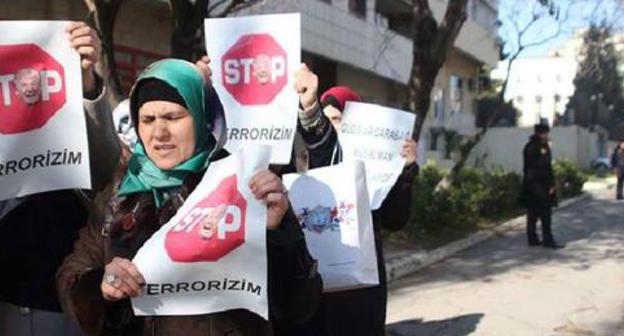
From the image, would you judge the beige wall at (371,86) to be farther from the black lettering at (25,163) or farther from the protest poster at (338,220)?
the black lettering at (25,163)

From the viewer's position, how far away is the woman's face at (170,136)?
7.10 feet

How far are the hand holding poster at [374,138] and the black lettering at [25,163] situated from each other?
1798 mm

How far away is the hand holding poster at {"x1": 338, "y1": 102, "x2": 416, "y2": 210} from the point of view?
13.1ft

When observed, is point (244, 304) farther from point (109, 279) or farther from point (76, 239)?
point (76, 239)

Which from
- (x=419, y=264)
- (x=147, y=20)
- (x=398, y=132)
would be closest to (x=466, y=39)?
(x=147, y=20)

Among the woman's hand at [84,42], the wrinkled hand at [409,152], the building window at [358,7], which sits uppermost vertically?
the building window at [358,7]

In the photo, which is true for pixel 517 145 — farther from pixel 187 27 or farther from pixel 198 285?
pixel 198 285

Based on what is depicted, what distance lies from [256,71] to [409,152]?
93cm

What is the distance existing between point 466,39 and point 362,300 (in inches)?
1164

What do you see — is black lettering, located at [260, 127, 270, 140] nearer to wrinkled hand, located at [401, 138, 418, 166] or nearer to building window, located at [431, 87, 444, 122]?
wrinkled hand, located at [401, 138, 418, 166]

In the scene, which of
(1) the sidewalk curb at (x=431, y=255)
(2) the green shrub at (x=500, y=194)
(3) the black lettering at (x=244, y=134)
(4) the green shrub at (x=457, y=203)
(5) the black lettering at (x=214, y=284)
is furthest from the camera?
(2) the green shrub at (x=500, y=194)

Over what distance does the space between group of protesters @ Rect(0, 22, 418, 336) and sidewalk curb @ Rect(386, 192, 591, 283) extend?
6335 mm

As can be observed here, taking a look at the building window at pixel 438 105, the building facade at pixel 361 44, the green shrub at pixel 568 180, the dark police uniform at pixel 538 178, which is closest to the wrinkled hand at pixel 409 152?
the building facade at pixel 361 44

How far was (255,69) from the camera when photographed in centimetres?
354
